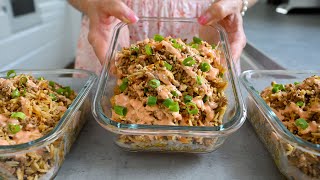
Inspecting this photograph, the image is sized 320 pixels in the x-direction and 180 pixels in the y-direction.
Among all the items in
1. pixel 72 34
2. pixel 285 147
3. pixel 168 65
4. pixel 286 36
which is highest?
pixel 168 65

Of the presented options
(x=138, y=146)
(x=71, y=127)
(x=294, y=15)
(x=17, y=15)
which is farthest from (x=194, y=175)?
(x=294, y=15)

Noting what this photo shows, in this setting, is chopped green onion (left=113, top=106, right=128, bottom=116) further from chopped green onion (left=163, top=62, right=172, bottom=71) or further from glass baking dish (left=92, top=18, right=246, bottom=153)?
chopped green onion (left=163, top=62, right=172, bottom=71)

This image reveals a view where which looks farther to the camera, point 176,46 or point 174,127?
point 176,46

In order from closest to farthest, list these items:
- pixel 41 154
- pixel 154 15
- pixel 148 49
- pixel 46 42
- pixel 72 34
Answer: pixel 41 154
pixel 148 49
pixel 154 15
pixel 46 42
pixel 72 34

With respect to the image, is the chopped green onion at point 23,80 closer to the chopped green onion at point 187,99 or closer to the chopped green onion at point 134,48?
the chopped green onion at point 134,48

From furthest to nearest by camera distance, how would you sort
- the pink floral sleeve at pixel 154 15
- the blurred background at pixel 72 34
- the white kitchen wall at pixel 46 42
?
the white kitchen wall at pixel 46 42, the blurred background at pixel 72 34, the pink floral sleeve at pixel 154 15

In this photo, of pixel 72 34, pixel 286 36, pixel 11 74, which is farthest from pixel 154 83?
pixel 72 34

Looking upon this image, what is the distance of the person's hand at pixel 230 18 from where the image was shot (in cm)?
100

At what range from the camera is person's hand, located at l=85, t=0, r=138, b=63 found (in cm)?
100

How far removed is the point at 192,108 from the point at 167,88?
71mm

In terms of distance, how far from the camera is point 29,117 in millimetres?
696

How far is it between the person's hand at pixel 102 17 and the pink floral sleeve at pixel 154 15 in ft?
0.18

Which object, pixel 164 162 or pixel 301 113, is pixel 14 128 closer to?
pixel 164 162

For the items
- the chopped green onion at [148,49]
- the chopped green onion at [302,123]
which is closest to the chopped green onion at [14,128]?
the chopped green onion at [148,49]
